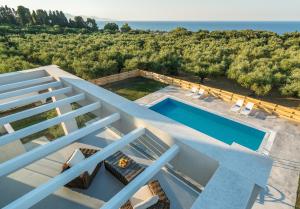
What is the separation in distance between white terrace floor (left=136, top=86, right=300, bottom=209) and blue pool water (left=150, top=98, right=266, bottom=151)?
0.75 m

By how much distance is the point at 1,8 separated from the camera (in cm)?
8125

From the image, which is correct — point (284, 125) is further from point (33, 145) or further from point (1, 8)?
point (1, 8)

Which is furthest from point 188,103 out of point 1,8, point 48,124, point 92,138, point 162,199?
point 1,8

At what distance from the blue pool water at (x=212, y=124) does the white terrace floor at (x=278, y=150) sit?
29.6 inches

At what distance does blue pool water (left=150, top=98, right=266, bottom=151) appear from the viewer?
48.3 feet

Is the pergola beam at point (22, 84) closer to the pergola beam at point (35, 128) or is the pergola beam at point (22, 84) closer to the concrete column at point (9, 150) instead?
the pergola beam at point (35, 128)

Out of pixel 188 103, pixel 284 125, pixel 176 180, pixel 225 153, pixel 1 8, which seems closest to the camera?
pixel 225 153

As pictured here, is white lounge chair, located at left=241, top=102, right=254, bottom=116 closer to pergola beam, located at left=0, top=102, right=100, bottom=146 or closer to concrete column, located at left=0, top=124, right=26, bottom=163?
pergola beam, located at left=0, top=102, right=100, bottom=146

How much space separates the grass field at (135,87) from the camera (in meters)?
19.9

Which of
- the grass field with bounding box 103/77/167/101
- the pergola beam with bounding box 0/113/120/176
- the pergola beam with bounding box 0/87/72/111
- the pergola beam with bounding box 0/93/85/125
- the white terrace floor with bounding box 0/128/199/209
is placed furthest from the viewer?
the grass field with bounding box 103/77/167/101

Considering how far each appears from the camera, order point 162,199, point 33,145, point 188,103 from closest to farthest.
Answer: point 162,199, point 33,145, point 188,103

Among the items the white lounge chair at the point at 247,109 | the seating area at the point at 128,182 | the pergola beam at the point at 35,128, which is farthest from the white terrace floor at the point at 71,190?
the white lounge chair at the point at 247,109

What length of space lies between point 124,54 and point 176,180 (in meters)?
20.4

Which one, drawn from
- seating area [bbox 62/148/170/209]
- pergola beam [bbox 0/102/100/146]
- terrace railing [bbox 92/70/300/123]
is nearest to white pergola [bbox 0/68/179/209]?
pergola beam [bbox 0/102/100/146]
